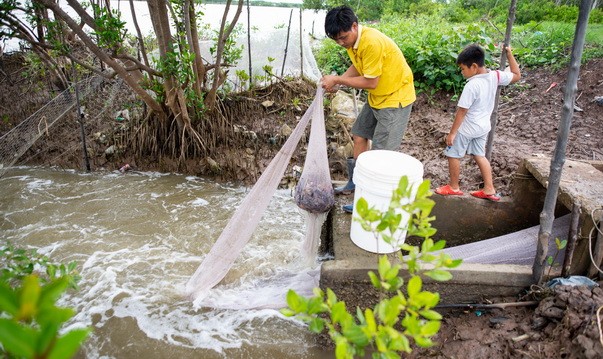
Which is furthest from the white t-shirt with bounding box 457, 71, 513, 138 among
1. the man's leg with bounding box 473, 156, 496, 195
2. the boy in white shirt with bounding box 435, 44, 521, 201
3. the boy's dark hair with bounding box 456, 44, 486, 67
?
the man's leg with bounding box 473, 156, 496, 195

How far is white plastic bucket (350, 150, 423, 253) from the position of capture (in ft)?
7.39

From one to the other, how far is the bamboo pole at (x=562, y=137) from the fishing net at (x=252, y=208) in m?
1.37

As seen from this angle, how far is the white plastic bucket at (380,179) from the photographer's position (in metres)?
2.25

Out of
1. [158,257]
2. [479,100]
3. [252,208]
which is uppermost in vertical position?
[479,100]

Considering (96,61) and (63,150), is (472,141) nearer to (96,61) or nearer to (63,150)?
(63,150)

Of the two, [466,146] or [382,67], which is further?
[466,146]


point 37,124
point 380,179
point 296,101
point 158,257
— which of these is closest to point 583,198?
point 380,179

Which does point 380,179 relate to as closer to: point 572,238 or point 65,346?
point 572,238

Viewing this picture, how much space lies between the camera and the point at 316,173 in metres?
2.87

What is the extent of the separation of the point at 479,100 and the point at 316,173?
140 centimetres

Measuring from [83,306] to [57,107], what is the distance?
3691mm

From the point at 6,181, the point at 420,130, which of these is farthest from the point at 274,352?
the point at 6,181

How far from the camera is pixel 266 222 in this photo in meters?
4.24

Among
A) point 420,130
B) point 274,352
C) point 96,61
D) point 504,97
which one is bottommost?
point 274,352
